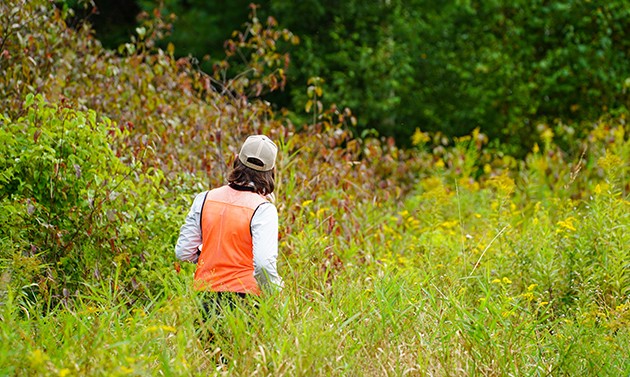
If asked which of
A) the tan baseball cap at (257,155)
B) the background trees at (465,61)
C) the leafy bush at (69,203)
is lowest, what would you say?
the background trees at (465,61)

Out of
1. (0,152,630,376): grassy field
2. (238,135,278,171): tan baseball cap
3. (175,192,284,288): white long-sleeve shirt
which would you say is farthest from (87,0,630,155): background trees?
(175,192,284,288): white long-sleeve shirt

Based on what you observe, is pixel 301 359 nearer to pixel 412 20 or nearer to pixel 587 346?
pixel 587 346

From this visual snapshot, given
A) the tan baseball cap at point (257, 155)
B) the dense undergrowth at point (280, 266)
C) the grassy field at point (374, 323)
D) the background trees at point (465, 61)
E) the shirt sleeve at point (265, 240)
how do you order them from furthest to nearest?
1. the background trees at point (465, 61)
2. the tan baseball cap at point (257, 155)
3. the shirt sleeve at point (265, 240)
4. the dense undergrowth at point (280, 266)
5. the grassy field at point (374, 323)

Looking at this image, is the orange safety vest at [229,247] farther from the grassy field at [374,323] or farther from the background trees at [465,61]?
the background trees at [465,61]

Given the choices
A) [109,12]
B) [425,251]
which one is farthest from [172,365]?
[109,12]

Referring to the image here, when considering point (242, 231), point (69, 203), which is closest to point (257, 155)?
point (242, 231)

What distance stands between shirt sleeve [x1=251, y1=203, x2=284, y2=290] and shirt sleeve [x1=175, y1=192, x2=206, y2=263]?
1.19ft

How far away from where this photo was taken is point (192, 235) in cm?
472

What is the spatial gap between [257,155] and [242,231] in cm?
41

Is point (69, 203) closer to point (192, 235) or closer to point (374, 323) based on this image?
point (192, 235)

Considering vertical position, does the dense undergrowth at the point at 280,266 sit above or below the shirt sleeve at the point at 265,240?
below

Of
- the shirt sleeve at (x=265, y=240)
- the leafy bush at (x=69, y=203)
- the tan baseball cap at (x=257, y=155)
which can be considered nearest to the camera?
the shirt sleeve at (x=265, y=240)

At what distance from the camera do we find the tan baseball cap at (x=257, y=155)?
4605 millimetres

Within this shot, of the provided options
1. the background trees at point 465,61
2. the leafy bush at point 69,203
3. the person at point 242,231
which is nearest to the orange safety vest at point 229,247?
the person at point 242,231
